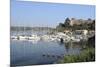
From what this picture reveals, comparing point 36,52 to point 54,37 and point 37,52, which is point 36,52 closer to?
point 37,52

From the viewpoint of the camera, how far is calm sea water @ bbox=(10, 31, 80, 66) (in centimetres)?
218

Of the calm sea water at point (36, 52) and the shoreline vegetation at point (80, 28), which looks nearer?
the calm sea water at point (36, 52)

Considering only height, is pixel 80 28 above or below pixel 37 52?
above

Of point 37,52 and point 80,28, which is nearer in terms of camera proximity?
point 37,52

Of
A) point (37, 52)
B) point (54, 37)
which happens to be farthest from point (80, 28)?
point (37, 52)

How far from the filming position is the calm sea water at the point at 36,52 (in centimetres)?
218

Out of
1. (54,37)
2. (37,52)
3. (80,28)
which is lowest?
(37,52)

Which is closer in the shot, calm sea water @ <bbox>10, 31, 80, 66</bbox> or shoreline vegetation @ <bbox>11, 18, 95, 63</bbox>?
calm sea water @ <bbox>10, 31, 80, 66</bbox>

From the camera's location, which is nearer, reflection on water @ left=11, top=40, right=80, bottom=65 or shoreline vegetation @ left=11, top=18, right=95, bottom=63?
reflection on water @ left=11, top=40, right=80, bottom=65

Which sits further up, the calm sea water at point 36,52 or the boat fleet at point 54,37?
the boat fleet at point 54,37

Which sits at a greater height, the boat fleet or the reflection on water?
the boat fleet

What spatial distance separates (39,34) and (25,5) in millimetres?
384

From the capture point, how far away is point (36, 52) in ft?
7.43
